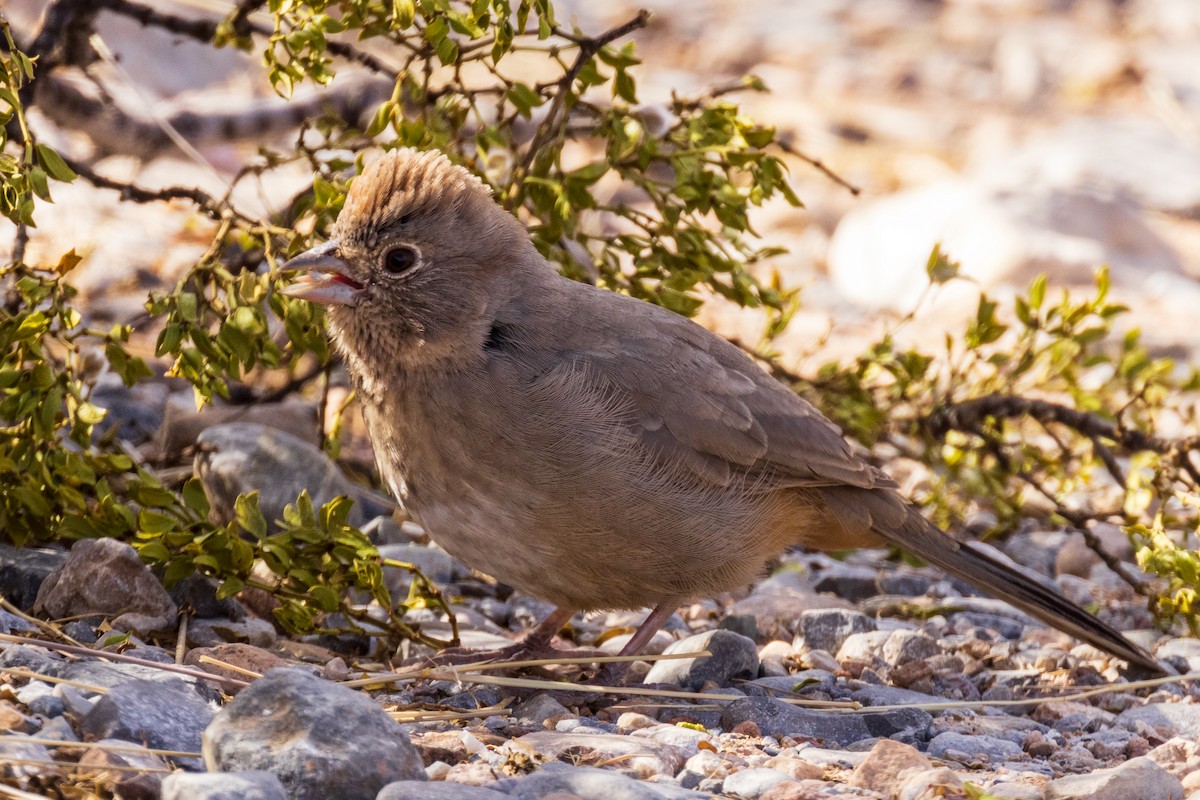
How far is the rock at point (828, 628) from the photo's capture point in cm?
497

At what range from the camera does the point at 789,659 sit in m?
4.75

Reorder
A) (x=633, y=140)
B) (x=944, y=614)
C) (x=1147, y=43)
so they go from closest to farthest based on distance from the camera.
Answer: (x=633, y=140), (x=944, y=614), (x=1147, y=43)

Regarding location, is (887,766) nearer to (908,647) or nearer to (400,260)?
(908,647)

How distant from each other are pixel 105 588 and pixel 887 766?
2296 mm

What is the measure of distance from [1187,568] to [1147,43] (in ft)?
39.0

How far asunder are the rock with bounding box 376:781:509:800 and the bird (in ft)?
3.73

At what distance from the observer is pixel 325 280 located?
4348mm

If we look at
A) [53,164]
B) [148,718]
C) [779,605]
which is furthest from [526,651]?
[53,164]

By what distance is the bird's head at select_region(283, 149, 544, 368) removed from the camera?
4.32 meters

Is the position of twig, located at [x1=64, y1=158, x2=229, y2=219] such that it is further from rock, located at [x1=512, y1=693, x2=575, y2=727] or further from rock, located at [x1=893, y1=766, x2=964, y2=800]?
rock, located at [x1=893, y1=766, x2=964, y2=800]

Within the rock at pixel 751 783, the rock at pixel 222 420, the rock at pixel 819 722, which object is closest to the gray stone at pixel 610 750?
the rock at pixel 751 783

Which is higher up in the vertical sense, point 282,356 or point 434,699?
point 282,356

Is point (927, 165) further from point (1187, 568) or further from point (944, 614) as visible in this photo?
point (1187, 568)

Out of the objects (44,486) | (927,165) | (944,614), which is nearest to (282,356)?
(44,486)
